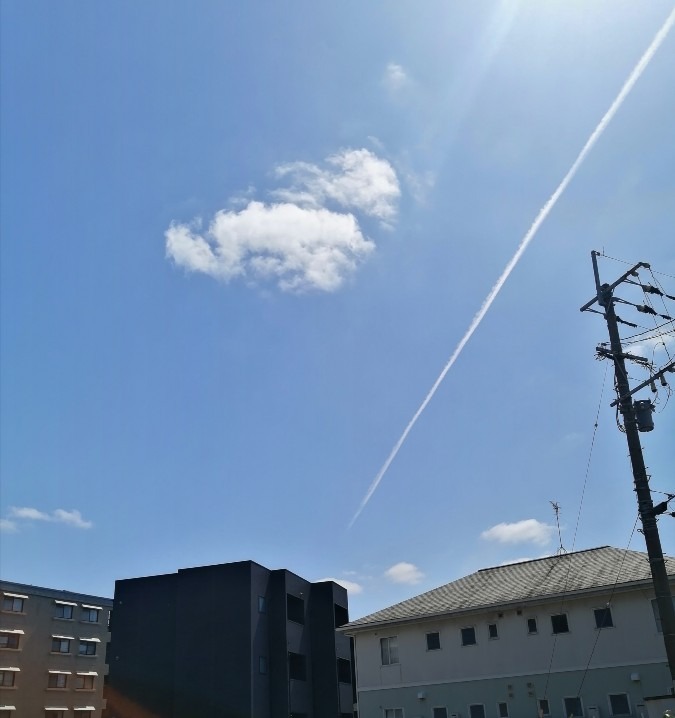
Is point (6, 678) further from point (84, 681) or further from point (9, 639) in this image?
point (84, 681)

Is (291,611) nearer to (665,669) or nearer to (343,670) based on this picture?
(343,670)

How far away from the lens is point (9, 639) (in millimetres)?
51094

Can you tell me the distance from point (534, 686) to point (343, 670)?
24.1 metres

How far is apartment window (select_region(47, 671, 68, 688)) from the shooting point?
53025 millimetres

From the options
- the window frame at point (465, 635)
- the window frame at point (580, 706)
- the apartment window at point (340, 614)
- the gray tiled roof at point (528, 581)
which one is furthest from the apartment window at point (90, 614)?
the window frame at point (580, 706)

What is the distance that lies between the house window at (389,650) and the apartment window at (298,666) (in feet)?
50.8

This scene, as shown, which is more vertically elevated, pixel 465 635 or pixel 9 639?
pixel 9 639

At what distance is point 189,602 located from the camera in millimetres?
44281

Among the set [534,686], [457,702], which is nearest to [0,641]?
[457,702]

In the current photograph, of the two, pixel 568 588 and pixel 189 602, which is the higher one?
pixel 189 602

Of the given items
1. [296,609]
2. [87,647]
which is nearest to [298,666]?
[296,609]

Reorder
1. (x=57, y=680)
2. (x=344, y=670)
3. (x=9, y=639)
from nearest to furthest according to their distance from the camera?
(x=344, y=670) < (x=9, y=639) < (x=57, y=680)

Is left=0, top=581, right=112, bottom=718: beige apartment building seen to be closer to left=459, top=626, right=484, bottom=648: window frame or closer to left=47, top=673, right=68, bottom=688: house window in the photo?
left=47, top=673, right=68, bottom=688: house window

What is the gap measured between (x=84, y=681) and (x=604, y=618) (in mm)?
43406
